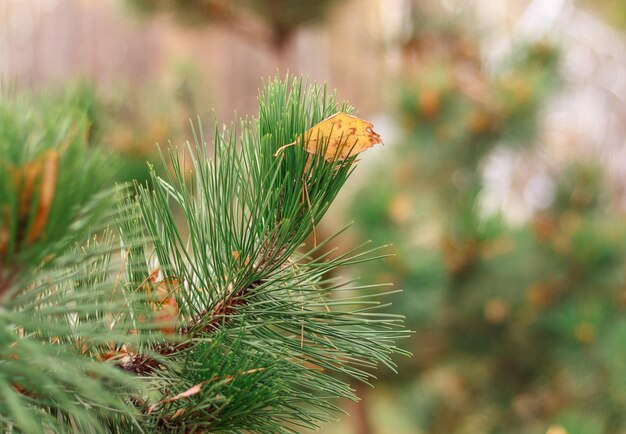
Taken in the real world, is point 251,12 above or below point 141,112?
above

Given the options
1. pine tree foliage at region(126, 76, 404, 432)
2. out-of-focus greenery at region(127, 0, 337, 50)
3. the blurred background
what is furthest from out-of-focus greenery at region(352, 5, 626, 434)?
pine tree foliage at region(126, 76, 404, 432)

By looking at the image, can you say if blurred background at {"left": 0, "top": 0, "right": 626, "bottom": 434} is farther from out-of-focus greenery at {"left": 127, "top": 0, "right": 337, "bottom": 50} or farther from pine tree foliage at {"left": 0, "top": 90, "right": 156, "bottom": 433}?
pine tree foliage at {"left": 0, "top": 90, "right": 156, "bottom": 433}

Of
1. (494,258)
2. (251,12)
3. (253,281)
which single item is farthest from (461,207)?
(253,281)

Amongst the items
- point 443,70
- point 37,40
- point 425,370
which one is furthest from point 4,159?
point 37,40

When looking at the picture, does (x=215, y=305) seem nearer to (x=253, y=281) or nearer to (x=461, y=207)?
(x=253, y=281)

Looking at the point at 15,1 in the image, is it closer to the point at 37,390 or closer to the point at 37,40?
the point at 37,40

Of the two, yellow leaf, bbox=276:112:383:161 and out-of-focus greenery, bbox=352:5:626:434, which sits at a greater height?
yellow leaf, bbox=276:112:383:161

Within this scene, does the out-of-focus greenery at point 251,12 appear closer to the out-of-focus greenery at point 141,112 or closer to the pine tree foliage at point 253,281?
the out-of-focus greenery at point 141,112
